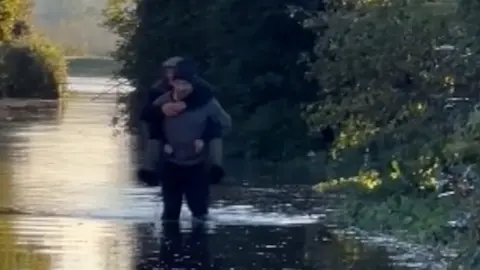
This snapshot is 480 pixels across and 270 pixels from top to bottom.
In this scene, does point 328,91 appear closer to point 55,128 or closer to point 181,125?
point 181,125

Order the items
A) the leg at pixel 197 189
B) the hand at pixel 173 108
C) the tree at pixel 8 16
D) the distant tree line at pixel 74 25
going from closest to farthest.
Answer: the hand at pixel 173 108 < the leg at pixel 197 189 < the tree at pixel 8 16 < the distant tree line at pixel 74 25

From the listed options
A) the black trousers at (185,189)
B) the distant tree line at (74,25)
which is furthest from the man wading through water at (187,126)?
the distant tree line at (74,25)

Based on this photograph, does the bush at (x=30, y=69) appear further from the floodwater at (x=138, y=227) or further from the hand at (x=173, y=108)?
the hand at (x=173, y=108)

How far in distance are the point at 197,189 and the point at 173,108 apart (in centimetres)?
86

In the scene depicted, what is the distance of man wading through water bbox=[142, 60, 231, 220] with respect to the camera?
568 inches

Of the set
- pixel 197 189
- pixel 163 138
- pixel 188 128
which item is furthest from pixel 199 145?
pixel 197 189

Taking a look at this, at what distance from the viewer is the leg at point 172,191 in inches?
576

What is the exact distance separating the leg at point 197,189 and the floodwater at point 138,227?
0.57ft

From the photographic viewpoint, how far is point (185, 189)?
14.8 metres

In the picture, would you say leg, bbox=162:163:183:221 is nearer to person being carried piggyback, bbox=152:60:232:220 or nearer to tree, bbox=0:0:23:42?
person being carried piggyback, bbox=152:60:232:220

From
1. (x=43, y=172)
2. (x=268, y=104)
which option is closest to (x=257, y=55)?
(x=268, y=104)

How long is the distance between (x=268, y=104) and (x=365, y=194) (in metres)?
6.41

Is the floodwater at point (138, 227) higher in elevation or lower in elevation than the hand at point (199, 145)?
lower

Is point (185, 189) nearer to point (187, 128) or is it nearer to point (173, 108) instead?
point (187, 128)
